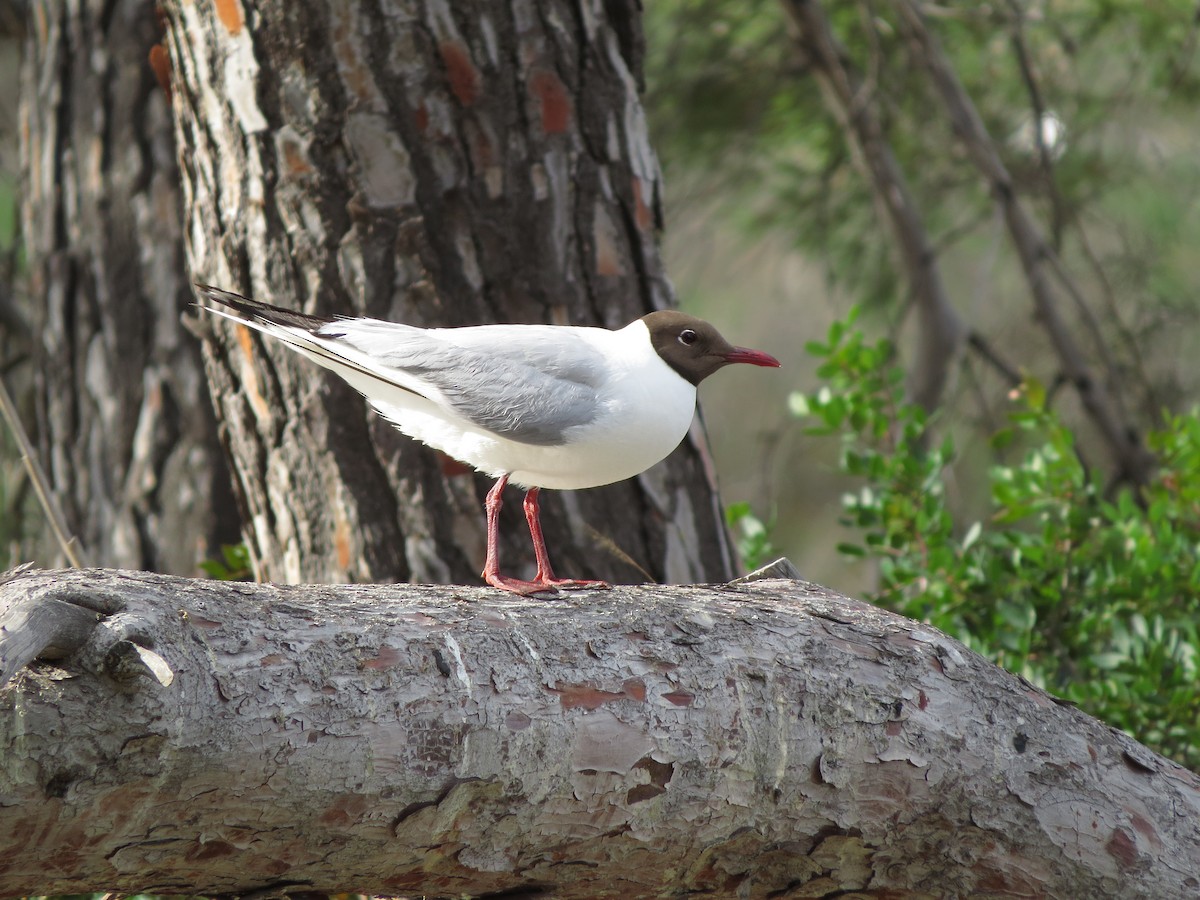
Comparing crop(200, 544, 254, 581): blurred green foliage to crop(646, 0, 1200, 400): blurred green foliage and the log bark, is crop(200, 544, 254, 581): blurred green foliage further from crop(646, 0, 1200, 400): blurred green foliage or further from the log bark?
crop(646, 0, 1200, 400): blurred green foliage

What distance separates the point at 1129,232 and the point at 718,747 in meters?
4.90

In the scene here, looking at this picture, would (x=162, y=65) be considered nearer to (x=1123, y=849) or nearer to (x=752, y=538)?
(x=752, y=538)

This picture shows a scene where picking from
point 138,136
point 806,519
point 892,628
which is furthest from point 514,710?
point 806,519

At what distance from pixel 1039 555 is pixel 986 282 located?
2342mm

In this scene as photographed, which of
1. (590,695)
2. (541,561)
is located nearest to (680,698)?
(590,695)

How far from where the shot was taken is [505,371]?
2.23 meters

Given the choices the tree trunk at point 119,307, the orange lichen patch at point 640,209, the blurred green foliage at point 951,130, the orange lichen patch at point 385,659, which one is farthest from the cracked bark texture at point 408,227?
the blurred green foliage at point 951,130

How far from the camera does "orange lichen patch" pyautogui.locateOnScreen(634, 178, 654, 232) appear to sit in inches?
121

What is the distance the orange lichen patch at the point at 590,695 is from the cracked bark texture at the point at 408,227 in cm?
96

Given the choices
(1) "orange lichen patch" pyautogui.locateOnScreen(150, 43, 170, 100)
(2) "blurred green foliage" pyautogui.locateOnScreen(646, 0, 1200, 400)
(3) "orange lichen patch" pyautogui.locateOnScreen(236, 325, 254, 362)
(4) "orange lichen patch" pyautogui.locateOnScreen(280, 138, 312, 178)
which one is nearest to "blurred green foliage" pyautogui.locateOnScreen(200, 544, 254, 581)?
(3) "orange lichen patch" pyautogui.locateOnScreen(236, 325, 254, 362)

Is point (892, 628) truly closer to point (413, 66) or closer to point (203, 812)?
point (203, 812)

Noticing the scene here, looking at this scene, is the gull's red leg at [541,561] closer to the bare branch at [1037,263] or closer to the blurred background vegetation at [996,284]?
the blurred background vegetation at [996,284]

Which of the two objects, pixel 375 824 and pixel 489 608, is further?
pixel 489 608

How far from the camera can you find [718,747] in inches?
72.5
